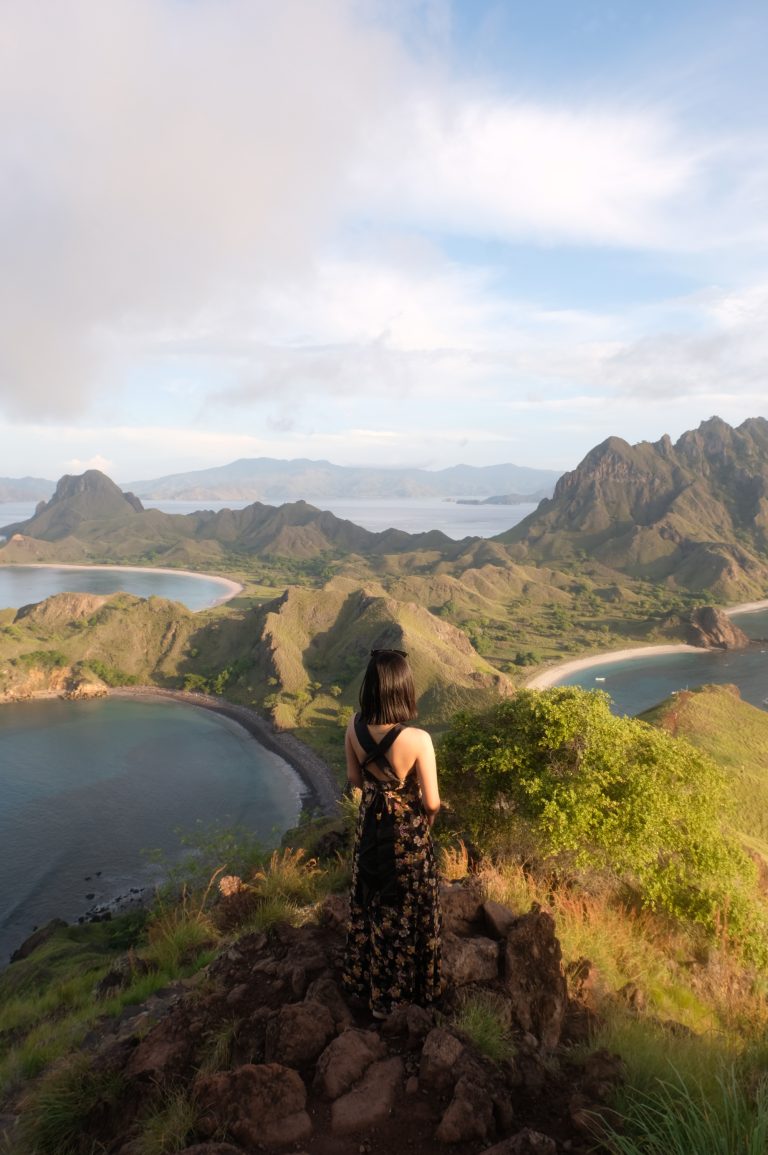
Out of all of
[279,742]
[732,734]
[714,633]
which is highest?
[732,734]

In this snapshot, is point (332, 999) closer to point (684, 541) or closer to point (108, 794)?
point (108, 794)

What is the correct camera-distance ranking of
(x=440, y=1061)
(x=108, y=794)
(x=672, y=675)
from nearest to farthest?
(x=440, y=1061) → (x=108, y=794) → (x=672, y=675)

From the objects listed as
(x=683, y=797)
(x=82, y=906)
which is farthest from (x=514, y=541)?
(x=683, y=797)

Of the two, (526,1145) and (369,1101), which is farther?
(369,1101)

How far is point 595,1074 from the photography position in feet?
15.2

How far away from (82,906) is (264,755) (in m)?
23.9

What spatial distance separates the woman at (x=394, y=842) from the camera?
520 cm

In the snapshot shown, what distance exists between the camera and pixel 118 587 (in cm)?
17825

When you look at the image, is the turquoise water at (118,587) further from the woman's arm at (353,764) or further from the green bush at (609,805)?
the woman's arm at (353,764)

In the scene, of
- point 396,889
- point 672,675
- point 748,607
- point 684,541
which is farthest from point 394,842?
point 684,541

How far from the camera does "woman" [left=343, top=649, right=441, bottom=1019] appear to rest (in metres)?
5.20

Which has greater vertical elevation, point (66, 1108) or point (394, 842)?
point (394, 842)

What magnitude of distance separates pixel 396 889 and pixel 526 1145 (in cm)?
196

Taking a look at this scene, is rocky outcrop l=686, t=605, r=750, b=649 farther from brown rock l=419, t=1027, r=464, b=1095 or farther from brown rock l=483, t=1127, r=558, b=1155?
brown rock l=483, t=1127, r=558, b=1155
